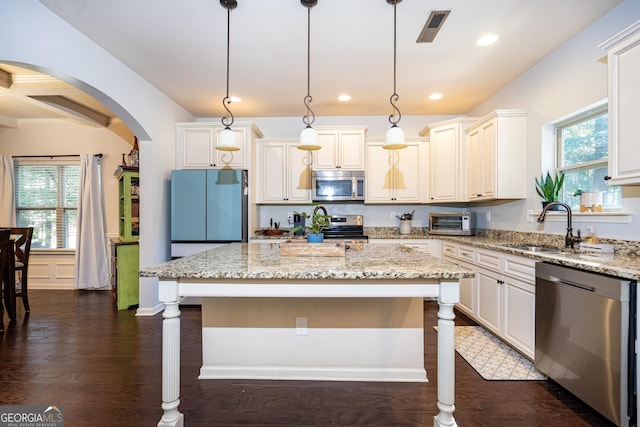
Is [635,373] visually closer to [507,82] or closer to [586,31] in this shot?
[586,31]

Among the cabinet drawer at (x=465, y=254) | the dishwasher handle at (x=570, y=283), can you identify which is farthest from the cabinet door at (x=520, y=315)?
the cabinet drawer at (x=465, y=254)

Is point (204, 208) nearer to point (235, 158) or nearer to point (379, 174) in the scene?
point (235, 158)

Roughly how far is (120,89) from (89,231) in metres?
2.78

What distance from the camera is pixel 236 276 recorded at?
4.73ft

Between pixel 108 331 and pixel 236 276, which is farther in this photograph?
pixel 108 331

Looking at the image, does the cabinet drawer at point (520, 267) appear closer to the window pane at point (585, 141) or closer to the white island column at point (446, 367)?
the window pane at point (585, 141)

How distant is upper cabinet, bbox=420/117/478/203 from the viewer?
12.7ft

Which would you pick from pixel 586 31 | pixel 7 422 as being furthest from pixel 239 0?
pixel 7 422

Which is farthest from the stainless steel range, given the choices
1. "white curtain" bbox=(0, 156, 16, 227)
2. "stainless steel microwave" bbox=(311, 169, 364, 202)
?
"white curtain" bbox=(0, 156, 16, 227)

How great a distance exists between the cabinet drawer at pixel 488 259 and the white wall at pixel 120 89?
369 centimetres

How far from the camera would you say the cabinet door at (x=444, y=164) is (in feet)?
13.0

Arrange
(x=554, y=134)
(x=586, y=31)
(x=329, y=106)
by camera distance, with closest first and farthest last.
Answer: (x=586, y=31)
(x=554, y=134)
(x=329, y=106)

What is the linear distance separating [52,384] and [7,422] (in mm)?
→ 462

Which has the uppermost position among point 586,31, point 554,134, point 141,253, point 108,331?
point 586,31
